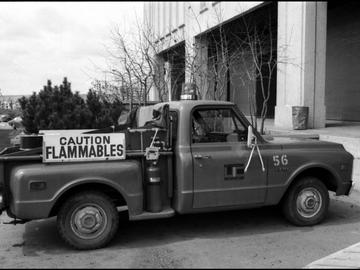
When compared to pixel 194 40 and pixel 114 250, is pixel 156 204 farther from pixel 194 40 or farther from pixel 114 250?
pixel 194 40

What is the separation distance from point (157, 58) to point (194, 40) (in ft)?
7.22

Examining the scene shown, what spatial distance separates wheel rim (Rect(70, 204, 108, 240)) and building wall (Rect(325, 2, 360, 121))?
666 inches

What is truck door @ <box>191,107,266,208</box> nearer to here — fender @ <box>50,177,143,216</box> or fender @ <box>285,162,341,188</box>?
fender @ <box>285,162,341,188</box>

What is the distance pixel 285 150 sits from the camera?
6461mm

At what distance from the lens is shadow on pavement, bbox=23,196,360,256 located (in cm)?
583

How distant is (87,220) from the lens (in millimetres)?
5543

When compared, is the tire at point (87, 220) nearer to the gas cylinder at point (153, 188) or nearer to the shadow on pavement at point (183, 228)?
the shadow on pavement at point (183, 228)

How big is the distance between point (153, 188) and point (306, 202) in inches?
91.0

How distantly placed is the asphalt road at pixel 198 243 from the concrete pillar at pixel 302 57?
8.40m

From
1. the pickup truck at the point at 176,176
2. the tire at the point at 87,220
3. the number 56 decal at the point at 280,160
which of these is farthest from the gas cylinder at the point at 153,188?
the number 56 decal at the point at 280,160

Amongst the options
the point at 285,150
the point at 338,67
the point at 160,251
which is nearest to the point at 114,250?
the point at 160,251

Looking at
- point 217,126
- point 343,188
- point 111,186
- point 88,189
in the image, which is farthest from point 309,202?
point 88,189

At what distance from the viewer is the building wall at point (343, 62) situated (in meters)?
20.2

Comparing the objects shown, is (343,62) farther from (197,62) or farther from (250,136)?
(250,136)
